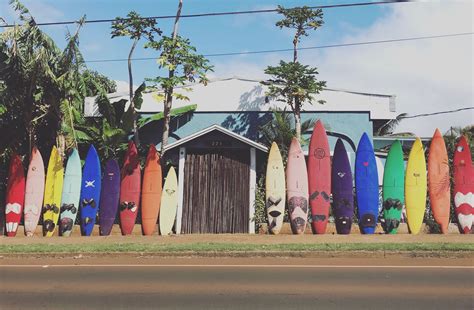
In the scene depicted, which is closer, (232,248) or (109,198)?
(232,248)

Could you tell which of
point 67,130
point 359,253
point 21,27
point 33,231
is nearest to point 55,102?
point 67,130

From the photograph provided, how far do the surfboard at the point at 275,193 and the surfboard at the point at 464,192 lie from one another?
4.81 meters

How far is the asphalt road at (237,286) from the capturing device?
5902mm

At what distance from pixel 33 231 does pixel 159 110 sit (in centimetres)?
657

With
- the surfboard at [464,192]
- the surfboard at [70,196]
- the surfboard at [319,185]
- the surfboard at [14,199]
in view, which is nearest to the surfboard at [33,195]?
the surfboard at [14,199]

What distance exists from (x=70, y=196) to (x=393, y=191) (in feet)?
30.5

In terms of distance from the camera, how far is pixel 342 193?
1323 centimetres

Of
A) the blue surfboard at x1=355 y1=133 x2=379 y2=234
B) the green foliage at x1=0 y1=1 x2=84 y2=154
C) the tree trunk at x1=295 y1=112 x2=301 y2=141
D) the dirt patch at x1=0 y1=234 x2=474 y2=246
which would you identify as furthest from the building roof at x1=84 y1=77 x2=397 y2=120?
the dirt patch at x1=0 y1=234 x2=474 y2=246

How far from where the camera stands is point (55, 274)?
319 inches

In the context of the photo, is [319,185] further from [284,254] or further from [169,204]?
[169,204]

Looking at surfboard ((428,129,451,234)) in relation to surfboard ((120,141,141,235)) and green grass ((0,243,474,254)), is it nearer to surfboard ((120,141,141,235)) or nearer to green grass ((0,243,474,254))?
green grass ((0,243,474,254))

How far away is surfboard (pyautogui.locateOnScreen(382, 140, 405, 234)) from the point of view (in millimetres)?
13070

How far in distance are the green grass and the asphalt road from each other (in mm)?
877

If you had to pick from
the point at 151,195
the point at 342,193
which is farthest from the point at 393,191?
the point at 151,195
